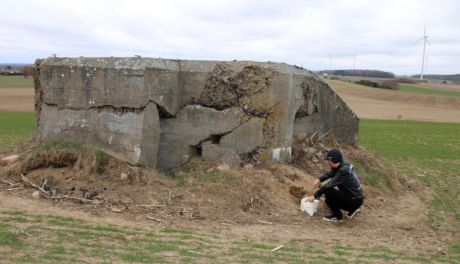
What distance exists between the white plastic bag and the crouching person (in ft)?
0.57

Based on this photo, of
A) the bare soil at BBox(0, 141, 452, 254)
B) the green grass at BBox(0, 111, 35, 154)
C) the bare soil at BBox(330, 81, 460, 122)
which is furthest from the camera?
the bare soil at BBox(330, 81, 460, 122)

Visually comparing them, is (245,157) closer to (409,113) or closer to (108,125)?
(108,125)

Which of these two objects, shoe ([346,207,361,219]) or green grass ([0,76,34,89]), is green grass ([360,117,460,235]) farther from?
green grass ([0,76,34,89])

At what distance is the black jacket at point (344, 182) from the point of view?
852 cm

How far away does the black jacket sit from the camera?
8.52 meters

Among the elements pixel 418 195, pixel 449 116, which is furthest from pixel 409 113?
pixel 418 195

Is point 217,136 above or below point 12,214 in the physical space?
above

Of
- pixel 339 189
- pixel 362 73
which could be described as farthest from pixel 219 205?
pixel 362 73

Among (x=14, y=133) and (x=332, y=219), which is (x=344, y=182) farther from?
(x=14, y=133)

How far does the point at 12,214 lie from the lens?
25.1 feet

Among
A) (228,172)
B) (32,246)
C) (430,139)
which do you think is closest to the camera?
(32,246)

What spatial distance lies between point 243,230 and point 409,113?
131ft

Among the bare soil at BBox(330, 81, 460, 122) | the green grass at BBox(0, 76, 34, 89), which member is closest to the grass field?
the bare soil at BBox(330, 81, 460, 122)

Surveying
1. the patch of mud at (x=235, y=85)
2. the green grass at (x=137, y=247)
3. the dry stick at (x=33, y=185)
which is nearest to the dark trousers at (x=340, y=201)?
the green grass at (x=137, y=247)
